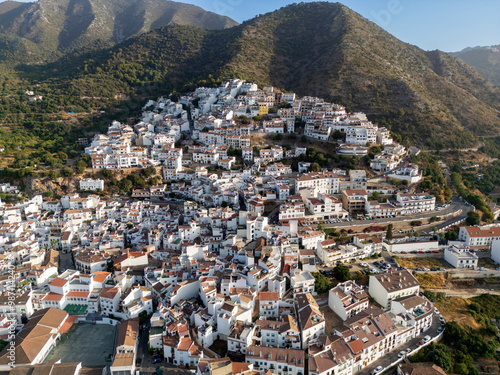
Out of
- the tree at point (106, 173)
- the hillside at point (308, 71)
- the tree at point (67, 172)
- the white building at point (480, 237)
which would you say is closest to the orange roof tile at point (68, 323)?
the tree at point (106, 173)

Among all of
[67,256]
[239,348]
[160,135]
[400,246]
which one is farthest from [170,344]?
[160,135]

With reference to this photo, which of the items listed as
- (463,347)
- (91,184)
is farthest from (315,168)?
(91,184)

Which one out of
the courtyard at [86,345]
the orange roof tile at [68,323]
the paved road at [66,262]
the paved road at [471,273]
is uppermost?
the paved road at [471,273]

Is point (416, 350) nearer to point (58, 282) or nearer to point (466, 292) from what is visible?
point (466, 292)

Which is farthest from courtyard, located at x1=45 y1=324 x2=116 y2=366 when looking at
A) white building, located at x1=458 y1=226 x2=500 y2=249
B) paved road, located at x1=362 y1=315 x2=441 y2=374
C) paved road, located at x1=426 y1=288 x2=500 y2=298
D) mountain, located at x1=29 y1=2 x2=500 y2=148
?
mountain, located at x1=29 y1=2 x2=500 y2=148

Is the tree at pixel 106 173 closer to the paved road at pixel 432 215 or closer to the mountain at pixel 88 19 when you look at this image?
the paved road at pixel 432 215

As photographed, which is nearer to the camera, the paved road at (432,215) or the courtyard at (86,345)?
the courtyard at (86,345)

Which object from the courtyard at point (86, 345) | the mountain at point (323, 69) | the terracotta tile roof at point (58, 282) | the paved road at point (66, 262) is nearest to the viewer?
the courtyard at point (86, 345)

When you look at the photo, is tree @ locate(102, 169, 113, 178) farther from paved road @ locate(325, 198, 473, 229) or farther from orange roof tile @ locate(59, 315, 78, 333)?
paved road @ locate(325, 198, 473, 229)
